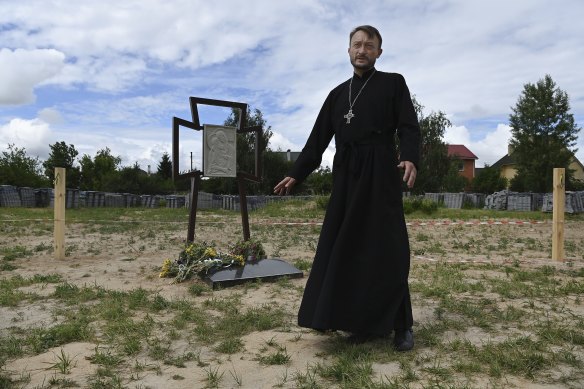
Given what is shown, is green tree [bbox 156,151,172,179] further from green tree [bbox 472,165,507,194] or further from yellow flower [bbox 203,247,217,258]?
yellow flower [bbox 203,247,217,258]

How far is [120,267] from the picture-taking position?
258 inches

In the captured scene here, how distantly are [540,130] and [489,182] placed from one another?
6248 mm

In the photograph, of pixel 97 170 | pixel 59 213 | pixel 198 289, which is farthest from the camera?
pixel 97 170

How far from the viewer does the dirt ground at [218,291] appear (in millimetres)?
2695

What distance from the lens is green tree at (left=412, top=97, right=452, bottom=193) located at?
148 ft

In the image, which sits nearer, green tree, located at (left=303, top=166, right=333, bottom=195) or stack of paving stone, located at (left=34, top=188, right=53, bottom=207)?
stack of paving stone, located at (left=34, top=188, right=53, bottom=207)

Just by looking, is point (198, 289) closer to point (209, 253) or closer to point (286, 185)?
point (209, 253)

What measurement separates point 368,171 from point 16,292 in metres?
3.93

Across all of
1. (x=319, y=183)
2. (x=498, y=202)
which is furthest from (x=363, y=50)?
(x=319, y=183)

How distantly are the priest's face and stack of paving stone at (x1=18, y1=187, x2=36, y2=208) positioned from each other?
28.6m

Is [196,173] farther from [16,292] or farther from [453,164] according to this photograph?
[453,164]

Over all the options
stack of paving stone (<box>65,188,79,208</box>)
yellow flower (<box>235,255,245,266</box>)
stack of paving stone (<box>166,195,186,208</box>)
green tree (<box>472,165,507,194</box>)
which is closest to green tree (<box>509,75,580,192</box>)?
green tree (<box>472,165,507,194</box>)

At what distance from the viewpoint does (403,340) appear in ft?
9.94

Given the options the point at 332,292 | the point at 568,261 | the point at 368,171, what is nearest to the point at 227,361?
the point at 332,292
